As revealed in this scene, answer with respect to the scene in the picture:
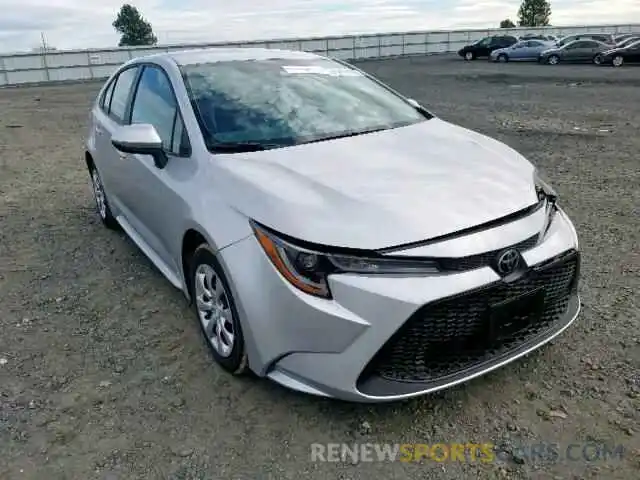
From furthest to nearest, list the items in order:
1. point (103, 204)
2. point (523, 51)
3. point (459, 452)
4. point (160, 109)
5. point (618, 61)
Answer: point (523, 51)
point (618, 61)
point (103, 204)
point (160, 109)
point (459, 452)

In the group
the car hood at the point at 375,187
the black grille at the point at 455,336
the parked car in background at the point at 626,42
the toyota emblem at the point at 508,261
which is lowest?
the parked car in background at the point at 626,42

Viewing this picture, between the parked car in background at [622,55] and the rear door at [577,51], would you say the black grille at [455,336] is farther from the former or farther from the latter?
the rear door at [577,51]

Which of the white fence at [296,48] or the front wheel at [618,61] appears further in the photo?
the white fence at [296,48]

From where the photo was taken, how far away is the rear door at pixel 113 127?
420 cm

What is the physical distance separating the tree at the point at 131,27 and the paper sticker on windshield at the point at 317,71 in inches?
2978

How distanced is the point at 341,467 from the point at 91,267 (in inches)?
112

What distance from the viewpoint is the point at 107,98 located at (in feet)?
15.7

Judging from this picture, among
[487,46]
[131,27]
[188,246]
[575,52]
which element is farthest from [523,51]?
[131,27]

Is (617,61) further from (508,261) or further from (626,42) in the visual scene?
(508,261)

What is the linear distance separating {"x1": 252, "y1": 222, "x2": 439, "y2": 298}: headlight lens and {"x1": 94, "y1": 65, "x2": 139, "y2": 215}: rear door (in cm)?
224

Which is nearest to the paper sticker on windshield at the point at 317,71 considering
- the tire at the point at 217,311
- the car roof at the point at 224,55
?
the car roof at the point at 224,55

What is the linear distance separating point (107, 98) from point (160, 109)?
1.53 metres

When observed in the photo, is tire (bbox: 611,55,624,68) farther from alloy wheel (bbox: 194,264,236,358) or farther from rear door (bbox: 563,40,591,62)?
alloy wheel (bbox: 194,264,236,358)

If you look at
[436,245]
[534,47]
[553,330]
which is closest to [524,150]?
[553,330]
